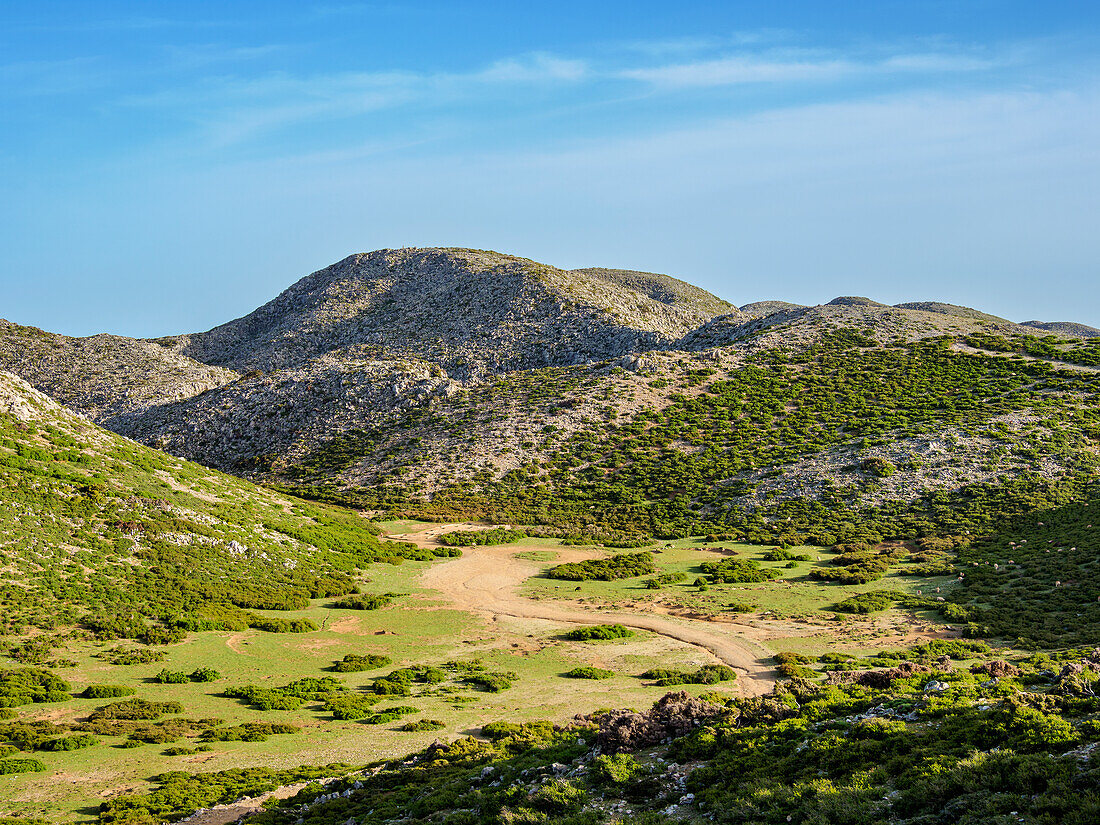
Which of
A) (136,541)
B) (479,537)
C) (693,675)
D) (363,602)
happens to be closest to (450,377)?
(479,537)

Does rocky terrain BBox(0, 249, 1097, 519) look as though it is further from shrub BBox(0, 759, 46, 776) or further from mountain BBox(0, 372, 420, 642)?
shrub BBox(0, 759, 46, 776)

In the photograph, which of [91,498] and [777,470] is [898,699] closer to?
[91,498]

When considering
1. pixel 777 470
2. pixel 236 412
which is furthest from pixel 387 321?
pixel 777 470

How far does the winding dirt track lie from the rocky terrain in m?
24.0

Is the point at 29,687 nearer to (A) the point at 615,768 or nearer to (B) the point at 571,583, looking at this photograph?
(A) the point at 615,768

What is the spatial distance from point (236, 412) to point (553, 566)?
66.3 metres

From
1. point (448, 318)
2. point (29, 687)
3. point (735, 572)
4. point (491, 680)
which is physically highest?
point (448, 318)

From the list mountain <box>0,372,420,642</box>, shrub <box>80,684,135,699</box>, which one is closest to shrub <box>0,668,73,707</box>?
shrub <box>80,684,135,699</box>

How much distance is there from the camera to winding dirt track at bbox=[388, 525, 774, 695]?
37.6 meters

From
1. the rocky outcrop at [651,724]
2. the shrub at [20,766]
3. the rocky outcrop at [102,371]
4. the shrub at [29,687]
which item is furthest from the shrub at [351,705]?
the rocky outcrop at [102,371]

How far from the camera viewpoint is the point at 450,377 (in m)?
116

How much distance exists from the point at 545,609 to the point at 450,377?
72.5 m

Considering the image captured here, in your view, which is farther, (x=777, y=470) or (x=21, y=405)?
(x=777, y=470)

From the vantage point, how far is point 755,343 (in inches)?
4373
